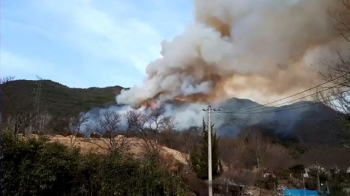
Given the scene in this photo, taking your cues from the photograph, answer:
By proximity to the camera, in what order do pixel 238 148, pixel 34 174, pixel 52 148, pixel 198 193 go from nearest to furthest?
pixel 34 174, pixel 52 148, pixel 198 193, pixel 238 148

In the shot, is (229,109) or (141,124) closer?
(141,124)

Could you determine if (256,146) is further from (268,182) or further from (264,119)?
(264,119)

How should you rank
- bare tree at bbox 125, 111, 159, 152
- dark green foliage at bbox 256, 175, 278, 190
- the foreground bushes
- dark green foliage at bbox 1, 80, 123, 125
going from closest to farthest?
the foreground bushes → dark green foliage at bbox 256, 175, 278, 190 → dark green foliage at bbox 1, 80, 123, 125 → bare tree at bbox 125, 111, 159, 152

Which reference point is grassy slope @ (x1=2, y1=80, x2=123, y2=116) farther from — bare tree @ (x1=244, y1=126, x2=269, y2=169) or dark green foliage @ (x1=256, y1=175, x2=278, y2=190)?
dark green foliage @ (x1=256, y1=175, x2=278, y2=190)

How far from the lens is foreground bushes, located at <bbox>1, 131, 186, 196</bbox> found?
8.05 metres

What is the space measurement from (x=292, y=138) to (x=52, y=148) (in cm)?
5571

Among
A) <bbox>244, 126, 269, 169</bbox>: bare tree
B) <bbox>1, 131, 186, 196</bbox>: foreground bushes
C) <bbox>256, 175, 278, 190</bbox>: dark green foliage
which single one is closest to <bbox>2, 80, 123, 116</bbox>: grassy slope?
<bbox>244, 126, 269, 169</bbox>: bare tree

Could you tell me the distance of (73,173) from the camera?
29.6 ft

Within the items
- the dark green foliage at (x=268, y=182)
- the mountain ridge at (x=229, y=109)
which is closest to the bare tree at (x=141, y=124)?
the mountain ridge at (x=229, y=109)

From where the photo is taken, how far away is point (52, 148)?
28.8 ft

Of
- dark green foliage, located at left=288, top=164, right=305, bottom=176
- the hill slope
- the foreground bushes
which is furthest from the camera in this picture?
the hill slope

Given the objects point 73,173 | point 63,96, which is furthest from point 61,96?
point 73,173

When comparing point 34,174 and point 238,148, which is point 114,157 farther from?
point 238,148

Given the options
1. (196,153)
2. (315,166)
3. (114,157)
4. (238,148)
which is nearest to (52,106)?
(238,148)
